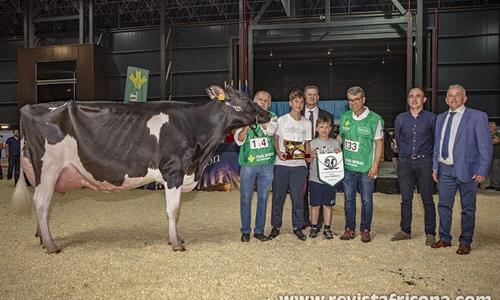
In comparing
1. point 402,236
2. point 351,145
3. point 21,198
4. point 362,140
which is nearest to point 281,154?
point 351,145

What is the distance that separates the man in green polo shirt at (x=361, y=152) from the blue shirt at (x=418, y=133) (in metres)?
0.28

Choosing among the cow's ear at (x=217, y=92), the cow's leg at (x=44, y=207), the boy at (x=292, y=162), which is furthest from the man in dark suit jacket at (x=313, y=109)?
the cow's leg at (x=44, y=207)

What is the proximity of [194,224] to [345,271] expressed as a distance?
8.98 ft

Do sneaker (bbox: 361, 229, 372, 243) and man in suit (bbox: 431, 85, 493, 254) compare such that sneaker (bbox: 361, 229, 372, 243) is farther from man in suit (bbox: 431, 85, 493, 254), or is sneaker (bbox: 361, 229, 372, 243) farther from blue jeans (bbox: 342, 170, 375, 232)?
man in suit (bbox: 431, 85, 493, 254)

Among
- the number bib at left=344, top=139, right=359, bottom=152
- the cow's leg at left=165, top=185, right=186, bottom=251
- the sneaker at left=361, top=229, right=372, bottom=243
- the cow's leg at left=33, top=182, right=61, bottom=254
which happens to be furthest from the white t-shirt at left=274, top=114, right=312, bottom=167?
the cow's leg at left=33, top=182, right=61, bottom=254

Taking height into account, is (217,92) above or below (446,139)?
above

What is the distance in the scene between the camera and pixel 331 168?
15.9 ft

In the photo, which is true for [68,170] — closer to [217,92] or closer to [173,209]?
[173,209]

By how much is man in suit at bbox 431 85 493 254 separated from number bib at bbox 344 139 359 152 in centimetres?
85

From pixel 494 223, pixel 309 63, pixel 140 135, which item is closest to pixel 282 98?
pixel 309 63

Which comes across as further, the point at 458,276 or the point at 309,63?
the point at 309,63

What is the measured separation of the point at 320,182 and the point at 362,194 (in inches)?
19.9

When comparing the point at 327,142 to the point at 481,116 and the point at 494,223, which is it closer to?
the point at 481,116

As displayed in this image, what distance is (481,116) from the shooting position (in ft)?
14.4
